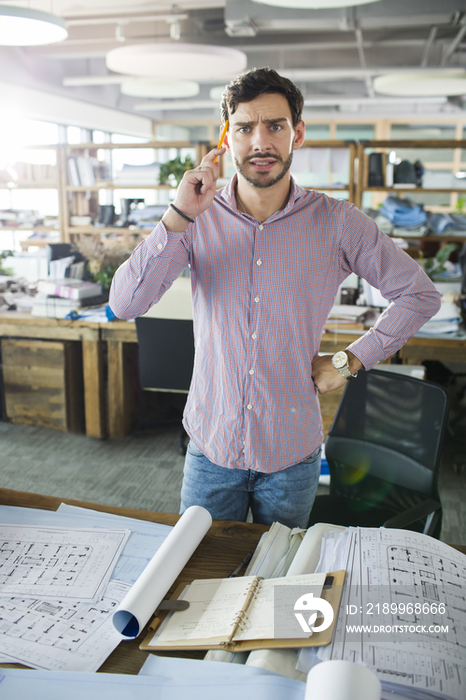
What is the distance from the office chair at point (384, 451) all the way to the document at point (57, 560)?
2.97 feet

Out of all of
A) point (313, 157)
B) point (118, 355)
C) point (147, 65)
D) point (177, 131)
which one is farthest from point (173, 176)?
point (177, 131)

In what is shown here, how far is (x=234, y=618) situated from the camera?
0.83 m

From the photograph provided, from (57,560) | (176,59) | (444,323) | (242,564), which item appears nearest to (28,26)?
(176,59)

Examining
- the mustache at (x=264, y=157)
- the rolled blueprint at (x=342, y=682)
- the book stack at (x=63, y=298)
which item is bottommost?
the rolled blueprint at (x=342, y=682)

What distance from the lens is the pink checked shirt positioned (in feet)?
4.36

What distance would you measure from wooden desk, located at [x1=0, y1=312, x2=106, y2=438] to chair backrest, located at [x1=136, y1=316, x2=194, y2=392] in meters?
0.52

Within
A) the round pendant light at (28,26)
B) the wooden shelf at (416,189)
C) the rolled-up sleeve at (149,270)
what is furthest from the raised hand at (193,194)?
the wooden shelf at (416,189)

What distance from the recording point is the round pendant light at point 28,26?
316 cm

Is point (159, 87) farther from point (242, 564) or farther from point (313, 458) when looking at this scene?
point (242, 564)

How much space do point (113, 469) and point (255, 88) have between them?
2.43 m

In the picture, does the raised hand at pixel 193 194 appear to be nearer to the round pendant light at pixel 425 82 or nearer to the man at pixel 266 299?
Answer: the man at pixel 266 299

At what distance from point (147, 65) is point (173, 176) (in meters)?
0.96

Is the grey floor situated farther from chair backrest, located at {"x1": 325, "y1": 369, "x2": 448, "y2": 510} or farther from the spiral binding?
the spiral binding

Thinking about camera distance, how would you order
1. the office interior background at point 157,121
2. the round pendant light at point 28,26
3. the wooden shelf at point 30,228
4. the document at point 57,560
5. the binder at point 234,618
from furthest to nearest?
the wooden shelf at point 30,228 → the office interior background at point 157,121 → the round pendant light at point 28,26 → the document at point 57,560 → the binder at point 234,618
